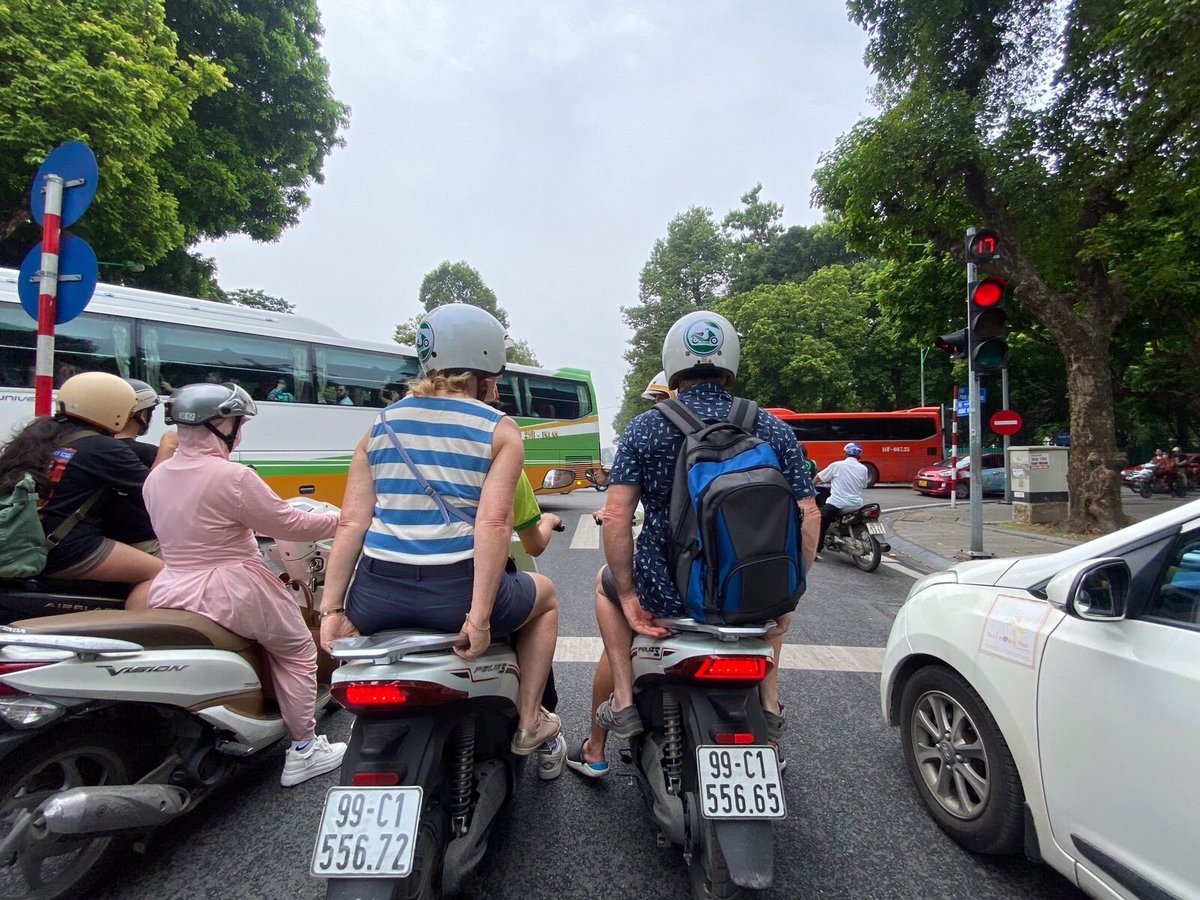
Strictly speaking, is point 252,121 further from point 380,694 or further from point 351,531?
point 380,694

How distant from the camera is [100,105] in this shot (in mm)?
9086

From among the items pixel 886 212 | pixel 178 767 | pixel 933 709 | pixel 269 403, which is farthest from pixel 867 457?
pixel 178 767

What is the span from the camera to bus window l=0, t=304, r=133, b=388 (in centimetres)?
685

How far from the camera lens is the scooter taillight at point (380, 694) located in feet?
5.32

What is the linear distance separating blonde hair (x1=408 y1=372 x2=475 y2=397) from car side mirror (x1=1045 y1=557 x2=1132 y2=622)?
1.82 metres

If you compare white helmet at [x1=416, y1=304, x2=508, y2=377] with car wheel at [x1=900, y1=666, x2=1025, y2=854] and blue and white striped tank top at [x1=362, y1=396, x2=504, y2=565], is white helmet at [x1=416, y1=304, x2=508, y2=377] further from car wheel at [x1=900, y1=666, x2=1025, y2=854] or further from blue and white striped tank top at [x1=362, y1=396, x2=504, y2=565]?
car wheel at [x1=900, y1=666, x2=1025, y2=854]

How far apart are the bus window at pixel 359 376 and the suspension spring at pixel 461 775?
Result: 324 inches

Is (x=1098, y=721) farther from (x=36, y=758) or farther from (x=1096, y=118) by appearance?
(x=1096, y=118)

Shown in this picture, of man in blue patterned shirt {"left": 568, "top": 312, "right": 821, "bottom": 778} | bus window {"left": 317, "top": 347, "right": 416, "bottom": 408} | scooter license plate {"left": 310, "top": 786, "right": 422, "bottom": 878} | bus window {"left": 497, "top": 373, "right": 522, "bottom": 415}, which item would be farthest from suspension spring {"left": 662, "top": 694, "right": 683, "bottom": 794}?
bus window {"left": 497, "top": 373, "right": 522, "bottom": 415}

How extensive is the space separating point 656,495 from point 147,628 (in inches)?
67.7

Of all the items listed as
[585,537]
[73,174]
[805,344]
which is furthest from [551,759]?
[805,344]

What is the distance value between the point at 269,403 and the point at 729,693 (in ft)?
28.8

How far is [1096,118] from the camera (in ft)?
29.2

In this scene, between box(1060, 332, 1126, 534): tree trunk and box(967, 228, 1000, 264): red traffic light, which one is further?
box(1060, 332, 1126, 534): tree trunk
